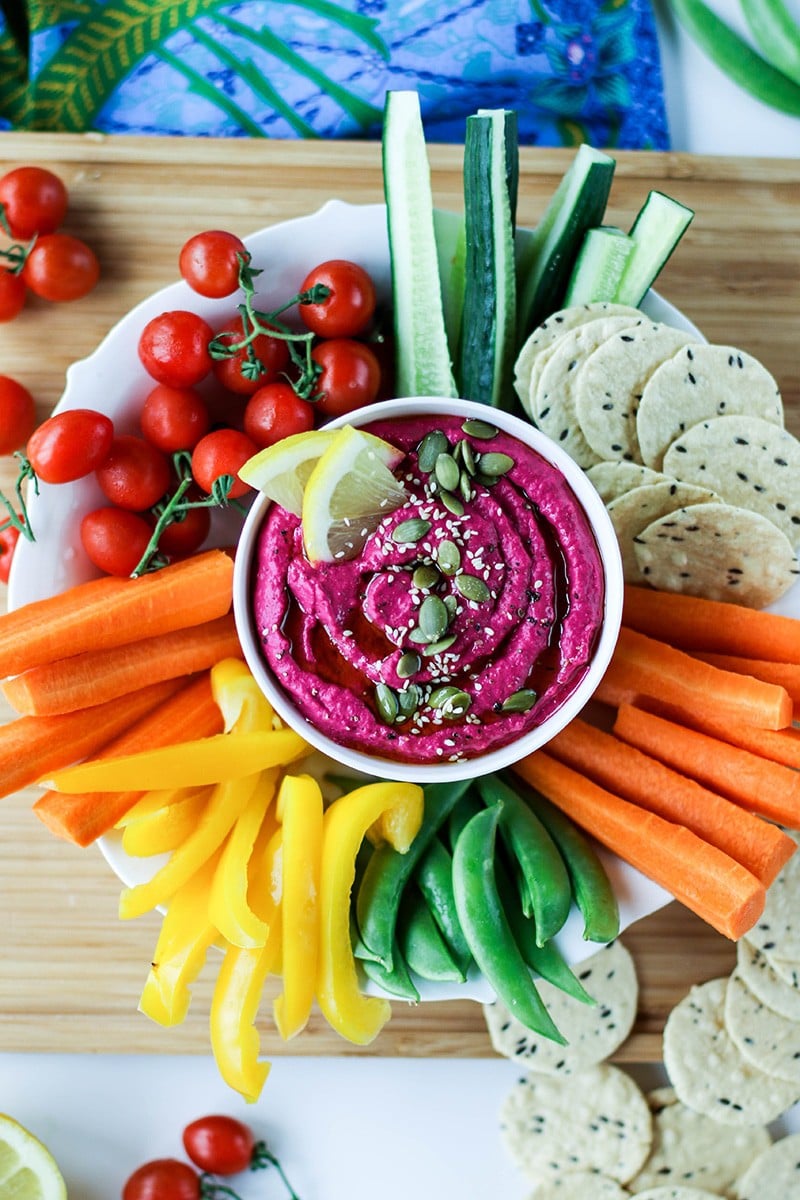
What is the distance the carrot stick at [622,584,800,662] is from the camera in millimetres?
2189

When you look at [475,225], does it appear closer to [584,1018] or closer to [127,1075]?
[584,1018]

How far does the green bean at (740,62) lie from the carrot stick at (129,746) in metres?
2.03

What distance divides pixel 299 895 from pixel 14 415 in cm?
120

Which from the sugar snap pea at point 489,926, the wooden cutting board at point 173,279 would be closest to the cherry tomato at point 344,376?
the wooden cutting board at point 173,279

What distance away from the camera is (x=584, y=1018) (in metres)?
2.62

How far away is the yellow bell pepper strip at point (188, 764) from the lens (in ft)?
6.47

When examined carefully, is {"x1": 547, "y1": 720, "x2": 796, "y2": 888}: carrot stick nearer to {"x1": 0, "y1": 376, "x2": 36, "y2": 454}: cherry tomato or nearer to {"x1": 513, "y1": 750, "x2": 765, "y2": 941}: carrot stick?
{"x1": 513, "y1": 750, "x2": 765, "y2": 941}: carrot stick

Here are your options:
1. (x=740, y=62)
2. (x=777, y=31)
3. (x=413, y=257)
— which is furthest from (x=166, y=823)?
(x=777, y=31)

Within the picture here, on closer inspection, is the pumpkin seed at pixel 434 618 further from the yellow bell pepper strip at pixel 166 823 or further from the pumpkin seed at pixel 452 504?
the yellow bell pepper strip at pixel 166 823

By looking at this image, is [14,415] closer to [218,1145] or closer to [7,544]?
[7,544]

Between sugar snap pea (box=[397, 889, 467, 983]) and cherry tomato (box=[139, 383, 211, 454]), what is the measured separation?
3.35 ft

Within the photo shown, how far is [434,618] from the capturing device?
1.94 m

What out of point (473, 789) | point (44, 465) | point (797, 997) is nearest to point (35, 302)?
point (44, 465)

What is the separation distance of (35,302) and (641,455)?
140 cm
